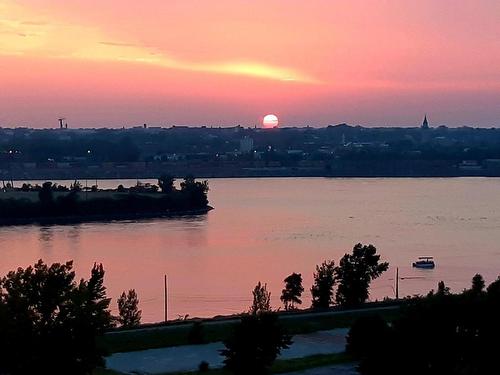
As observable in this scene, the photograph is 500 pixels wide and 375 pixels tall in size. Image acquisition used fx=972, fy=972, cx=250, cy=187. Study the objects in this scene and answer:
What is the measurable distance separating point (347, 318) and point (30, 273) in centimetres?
303

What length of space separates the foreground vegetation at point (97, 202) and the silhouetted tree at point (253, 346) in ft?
43.5

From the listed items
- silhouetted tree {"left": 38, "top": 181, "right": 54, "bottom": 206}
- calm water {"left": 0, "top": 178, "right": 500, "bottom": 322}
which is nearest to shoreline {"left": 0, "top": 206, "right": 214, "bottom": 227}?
silhouetted tree {"left": 38, "top": 181, "right": 54, "bottom": 206}

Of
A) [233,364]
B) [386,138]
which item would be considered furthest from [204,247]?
[386,138]

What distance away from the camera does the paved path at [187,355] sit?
4.58m

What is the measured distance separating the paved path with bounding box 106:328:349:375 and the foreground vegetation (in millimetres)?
11786

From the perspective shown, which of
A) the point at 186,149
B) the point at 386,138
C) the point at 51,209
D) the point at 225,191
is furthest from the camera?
the point at 386,138

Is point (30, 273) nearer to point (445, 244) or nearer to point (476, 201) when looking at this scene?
point (445, 244)

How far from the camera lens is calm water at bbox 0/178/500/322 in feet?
27.1

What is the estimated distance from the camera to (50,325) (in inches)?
124

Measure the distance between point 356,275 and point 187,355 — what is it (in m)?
2.02

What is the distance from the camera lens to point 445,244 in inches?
465

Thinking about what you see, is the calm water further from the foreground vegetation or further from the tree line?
the foreground vegetation

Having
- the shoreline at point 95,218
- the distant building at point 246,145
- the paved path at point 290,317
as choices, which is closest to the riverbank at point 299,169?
the distant building at point 246,145

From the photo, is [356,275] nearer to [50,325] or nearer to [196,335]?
[196,335]
